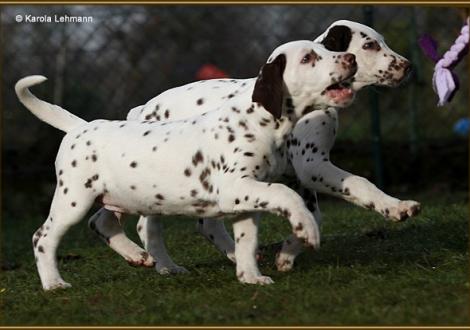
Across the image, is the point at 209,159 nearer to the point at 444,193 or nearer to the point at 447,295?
the point at 447,295

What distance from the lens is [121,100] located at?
41.2 feet

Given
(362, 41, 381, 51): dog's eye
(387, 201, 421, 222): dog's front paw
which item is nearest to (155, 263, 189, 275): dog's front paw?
(387, 201, 421, 222): dog's front paw

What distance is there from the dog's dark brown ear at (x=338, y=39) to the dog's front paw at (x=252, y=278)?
68.9 inches

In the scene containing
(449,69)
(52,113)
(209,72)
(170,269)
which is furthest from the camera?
(209,72)

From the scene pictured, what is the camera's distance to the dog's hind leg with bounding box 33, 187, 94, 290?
6.35 metres

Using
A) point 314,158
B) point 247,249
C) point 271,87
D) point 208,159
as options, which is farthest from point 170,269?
A: point 271,87

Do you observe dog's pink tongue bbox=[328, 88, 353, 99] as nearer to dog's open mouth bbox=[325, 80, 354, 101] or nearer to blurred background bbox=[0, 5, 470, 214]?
dog's open mouth bbox=[325, 80, 354, 101]

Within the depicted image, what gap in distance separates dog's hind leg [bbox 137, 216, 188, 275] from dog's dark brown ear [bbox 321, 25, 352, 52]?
5.80 feet

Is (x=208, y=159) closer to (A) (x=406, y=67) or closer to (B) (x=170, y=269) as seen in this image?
(B) (x=170, y=269)

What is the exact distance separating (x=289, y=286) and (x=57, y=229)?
1616mm

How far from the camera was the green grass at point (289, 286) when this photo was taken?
5.10 meters

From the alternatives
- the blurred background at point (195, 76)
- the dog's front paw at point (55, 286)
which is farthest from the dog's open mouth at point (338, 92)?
the blurred background at point (195, 76)

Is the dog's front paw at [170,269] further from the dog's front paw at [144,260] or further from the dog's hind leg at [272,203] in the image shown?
the dog's hind leg at [272,203]

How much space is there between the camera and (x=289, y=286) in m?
5.77
